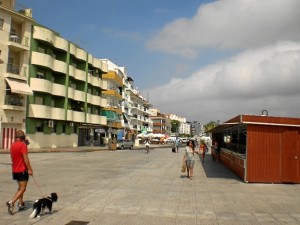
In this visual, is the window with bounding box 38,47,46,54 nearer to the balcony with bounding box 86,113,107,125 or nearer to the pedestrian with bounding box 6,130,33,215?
the balcony with bounding box 86,113,107,125

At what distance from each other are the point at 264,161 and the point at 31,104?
106 ft

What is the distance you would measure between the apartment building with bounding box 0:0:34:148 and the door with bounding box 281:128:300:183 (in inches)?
1151

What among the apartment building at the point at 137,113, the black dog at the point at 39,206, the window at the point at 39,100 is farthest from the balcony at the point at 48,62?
the apartment building at the point at 137,113

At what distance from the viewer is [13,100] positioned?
3953 cm

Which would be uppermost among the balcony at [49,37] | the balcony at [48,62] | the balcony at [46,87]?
the balcony at [49,37]

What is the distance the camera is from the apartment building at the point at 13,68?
125 feet

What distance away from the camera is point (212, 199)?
1137 cm

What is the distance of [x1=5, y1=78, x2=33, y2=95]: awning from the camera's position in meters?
38.1

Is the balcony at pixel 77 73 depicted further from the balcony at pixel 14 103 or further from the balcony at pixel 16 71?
the balcony at pixel 14 103

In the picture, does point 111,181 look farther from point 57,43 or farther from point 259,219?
point 57,43

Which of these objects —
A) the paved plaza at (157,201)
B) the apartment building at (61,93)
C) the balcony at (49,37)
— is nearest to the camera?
the paved plaza at (157,201)

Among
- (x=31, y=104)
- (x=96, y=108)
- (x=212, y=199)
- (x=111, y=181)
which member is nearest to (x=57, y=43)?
(x=31, y=104)

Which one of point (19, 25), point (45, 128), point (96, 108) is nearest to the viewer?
point (19, 25)

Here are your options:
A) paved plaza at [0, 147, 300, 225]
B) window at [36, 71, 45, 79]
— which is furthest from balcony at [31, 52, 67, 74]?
paved plaza at [0, 147, 300, 225]
